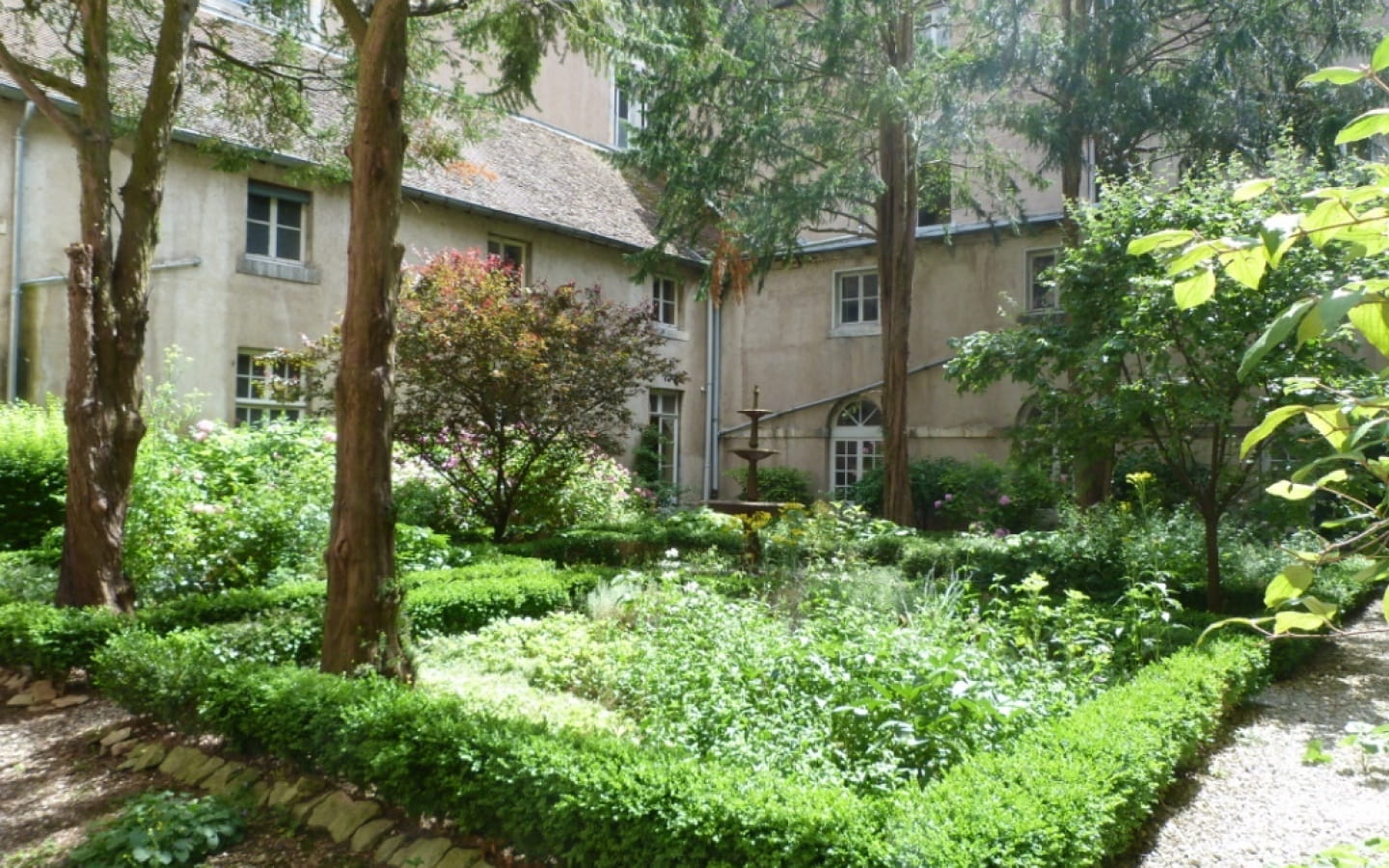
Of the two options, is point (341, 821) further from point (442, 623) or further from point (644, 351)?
point (644, 351)

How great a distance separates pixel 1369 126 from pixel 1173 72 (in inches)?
575

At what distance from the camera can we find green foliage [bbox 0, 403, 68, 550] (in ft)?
31.8

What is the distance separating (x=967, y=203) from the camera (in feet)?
49.1

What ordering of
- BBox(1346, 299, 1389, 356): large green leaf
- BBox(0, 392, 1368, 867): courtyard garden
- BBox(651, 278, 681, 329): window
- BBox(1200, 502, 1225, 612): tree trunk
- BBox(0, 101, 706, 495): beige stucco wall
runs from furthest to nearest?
BBox(651, 278, 681, 329): window → BBox(0, 101, 706, 495): beige stucco wall → BBox(1200, 502, 1225, 612): tree trunk → BBox(0, 392, 1368, 867): courtyard garden → BBox(1346, 299, 1389, 356): large green leaf

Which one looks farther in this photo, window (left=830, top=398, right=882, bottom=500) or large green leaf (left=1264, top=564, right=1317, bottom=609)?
window (left=830, top=398, right=882, bottom=500)

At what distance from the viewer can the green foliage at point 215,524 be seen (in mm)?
7648

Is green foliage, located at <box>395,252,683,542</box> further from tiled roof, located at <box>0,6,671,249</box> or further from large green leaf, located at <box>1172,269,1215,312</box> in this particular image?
large green leaf, located at <box>1172,269,1215,312</box>

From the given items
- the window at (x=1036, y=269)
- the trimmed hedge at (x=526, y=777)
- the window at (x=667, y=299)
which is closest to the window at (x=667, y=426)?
the window at (x=667, y=299)

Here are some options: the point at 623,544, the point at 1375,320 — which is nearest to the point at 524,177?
the point at 623,544

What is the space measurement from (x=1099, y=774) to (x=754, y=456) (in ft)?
30.7

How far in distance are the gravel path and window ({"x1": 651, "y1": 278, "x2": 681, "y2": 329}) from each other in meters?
14.7

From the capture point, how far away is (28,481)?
980 cm

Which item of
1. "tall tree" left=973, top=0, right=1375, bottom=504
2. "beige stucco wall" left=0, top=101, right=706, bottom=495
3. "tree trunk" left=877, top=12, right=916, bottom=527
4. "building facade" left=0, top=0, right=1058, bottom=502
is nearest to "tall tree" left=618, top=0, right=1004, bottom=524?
"tree trunk" left=877, top=12, right=916, bottom=527

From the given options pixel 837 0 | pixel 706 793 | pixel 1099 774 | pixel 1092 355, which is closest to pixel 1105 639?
pixel 1092 355
